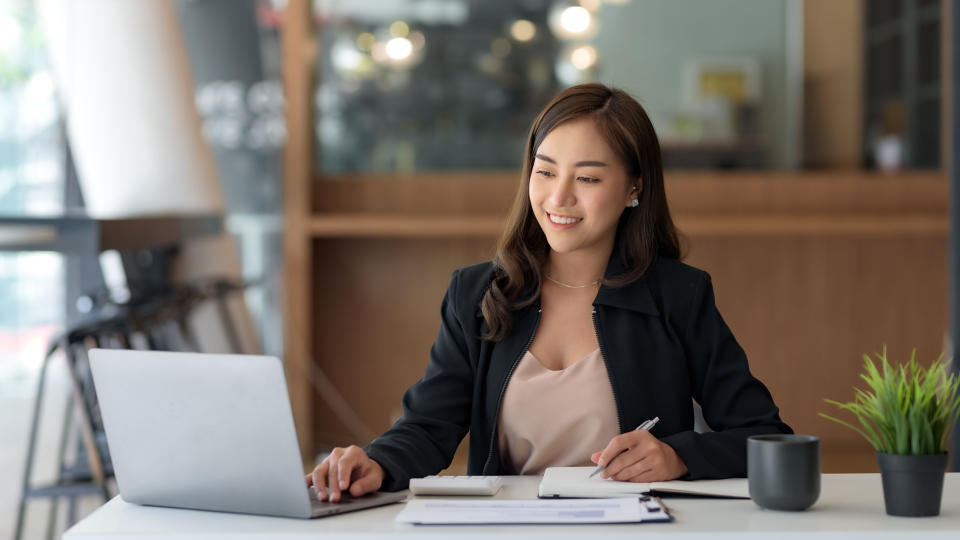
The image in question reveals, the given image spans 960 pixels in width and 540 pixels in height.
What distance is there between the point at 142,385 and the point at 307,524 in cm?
25

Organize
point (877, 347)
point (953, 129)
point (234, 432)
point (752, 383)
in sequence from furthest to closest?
point (877, 347) → point (953, 129) → point (752, 383) → point (234, 432)

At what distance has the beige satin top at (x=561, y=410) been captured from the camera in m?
1.80

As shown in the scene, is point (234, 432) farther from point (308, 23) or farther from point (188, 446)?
point (308, 23)

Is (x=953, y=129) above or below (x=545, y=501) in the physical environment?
above

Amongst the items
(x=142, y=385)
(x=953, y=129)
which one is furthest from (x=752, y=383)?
(x=953, y=129)

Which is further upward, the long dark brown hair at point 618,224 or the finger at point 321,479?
the long dark brown hair at point 618,224

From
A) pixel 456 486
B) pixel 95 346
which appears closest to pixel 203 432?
pixel 456 486

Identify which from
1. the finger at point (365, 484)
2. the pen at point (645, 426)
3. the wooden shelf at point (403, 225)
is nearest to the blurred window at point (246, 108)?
the wooden shelf at point (403, 225)

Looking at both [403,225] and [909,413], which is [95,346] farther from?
[403,225]

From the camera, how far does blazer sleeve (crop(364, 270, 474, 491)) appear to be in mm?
1763

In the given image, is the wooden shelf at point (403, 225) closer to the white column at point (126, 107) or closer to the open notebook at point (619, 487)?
the white column at point (126, 107)

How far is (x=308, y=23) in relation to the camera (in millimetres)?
5148

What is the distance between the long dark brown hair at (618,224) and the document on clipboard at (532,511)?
47cm

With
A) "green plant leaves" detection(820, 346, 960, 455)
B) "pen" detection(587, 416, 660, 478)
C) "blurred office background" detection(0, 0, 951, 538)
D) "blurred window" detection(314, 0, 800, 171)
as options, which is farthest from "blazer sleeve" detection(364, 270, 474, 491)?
"blurred window" detection(314, 0, 800, 171)
